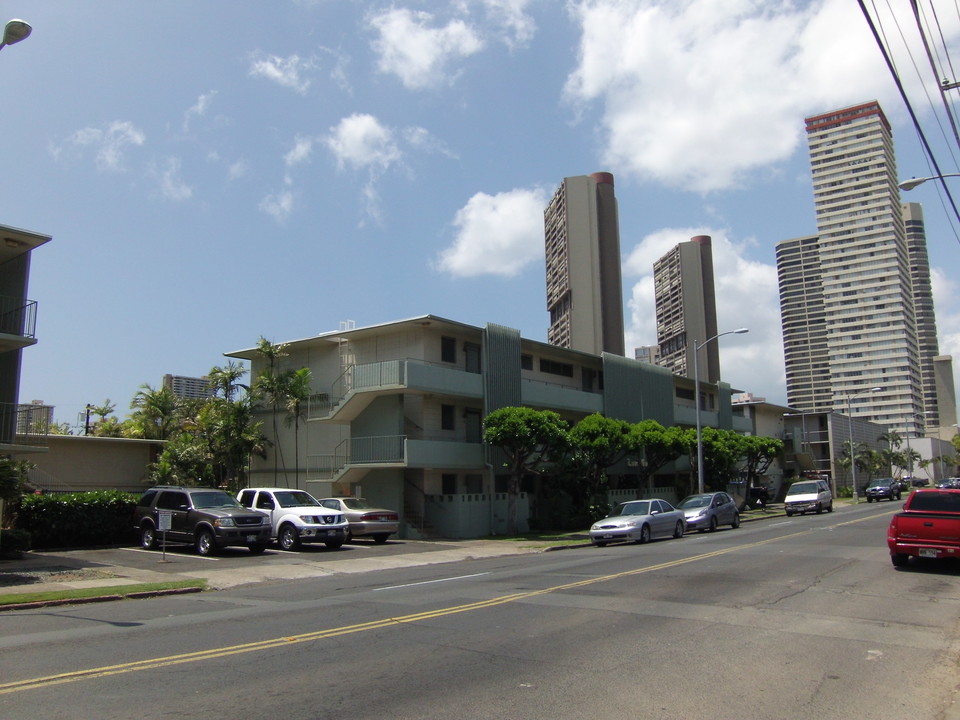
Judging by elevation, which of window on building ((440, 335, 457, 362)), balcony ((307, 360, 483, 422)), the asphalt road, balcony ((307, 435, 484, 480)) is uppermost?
window on building ((440, 335, 457, 362))

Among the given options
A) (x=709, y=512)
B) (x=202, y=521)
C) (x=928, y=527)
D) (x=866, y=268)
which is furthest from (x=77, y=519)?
(x=866, y=268)

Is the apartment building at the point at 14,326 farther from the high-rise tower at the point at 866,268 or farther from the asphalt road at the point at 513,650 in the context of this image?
the high-rise tower at the point at 866,268

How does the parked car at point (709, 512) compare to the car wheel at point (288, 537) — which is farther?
the parked car at point (709, 512)

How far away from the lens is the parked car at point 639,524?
2550 cm

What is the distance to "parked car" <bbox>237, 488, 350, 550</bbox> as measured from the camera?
2309 centimetres

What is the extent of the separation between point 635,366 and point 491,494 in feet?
52.5

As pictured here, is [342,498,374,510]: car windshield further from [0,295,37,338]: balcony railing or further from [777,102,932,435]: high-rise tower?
[777,102,932,435]: high-rise tower

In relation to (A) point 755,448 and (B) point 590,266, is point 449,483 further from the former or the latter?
(B) point 590,266

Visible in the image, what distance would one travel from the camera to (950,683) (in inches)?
294

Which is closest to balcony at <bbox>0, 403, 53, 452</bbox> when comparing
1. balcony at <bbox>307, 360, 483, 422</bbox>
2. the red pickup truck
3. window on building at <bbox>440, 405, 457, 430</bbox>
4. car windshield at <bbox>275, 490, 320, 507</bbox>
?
car windshield at <bbox>275, 490, 320, 507</bbox>

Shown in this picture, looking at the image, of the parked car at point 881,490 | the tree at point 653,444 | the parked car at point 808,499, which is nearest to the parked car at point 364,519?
the tree at point 653,444

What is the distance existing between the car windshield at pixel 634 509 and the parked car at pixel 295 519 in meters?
9.43

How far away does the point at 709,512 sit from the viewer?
30969mm

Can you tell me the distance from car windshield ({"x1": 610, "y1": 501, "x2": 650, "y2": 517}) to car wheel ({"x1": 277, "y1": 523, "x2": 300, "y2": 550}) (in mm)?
10813
